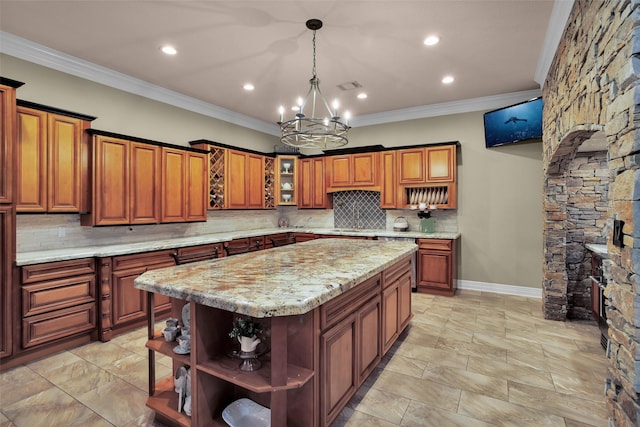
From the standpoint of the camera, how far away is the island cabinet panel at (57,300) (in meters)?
2.67

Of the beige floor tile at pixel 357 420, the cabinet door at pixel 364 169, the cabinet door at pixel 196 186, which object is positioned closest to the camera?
the beige floor tile at pixel 357 420

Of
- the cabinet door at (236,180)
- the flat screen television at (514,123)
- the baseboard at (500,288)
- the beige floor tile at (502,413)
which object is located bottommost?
the beige floor tile at (502,413)

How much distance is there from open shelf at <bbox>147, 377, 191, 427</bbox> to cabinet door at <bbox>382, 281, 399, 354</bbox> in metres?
1.52

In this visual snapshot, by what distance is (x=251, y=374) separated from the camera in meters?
1.54

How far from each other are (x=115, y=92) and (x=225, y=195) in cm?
193

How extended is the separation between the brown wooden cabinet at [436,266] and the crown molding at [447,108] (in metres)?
2.12

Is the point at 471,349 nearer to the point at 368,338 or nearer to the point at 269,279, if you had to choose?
the point at 368,338

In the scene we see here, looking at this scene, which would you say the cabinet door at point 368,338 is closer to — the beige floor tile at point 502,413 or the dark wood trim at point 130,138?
the beige floor tile at point 502,413

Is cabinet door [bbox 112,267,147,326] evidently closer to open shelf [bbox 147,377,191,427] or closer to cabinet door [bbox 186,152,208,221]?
cabinet door [bbox 186,152,208,221]

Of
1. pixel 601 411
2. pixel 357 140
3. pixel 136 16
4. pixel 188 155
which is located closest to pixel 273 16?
pixel 136 16

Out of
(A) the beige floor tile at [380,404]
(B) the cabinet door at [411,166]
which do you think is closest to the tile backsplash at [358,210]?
(B) the cabinet door at [411,166]

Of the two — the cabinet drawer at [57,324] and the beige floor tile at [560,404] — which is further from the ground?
the cabinet drawer at [57,324]

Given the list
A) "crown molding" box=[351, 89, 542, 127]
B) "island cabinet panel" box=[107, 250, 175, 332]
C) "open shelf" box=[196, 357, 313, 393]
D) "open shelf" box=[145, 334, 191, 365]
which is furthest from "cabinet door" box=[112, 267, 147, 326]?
"crown molding" box=[351, 89, 542, 127]

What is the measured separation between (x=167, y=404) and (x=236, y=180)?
3.73 metres
